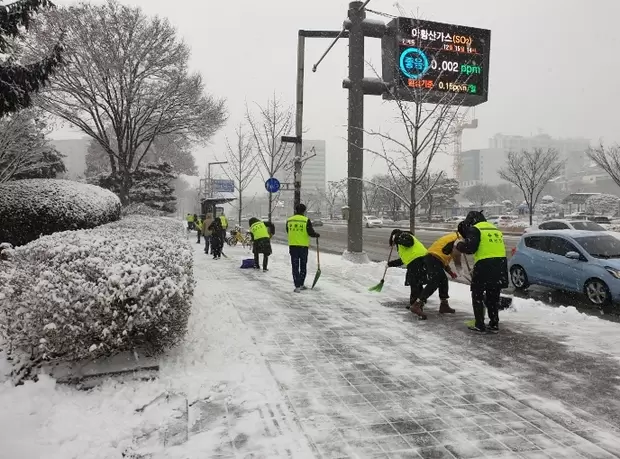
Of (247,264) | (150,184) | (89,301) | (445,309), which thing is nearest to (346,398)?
(89,301)

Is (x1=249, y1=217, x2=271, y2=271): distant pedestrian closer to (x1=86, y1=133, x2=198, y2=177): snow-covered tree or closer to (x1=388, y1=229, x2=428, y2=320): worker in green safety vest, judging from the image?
(x1=388, y1=229, x2=428, y2=320): worker in green safety vest

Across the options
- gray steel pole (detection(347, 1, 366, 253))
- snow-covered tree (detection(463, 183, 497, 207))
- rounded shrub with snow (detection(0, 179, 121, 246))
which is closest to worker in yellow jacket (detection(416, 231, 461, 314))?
gray steel pole (detection(347, 1, 366, 253))

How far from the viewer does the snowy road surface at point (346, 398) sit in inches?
124

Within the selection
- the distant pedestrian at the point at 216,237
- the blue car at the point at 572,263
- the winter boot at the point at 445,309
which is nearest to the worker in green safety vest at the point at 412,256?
the winter boot at the point at 445,309

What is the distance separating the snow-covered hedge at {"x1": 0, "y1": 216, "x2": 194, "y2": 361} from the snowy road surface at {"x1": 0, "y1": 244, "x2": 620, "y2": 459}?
39 cm

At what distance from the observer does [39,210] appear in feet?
28.0

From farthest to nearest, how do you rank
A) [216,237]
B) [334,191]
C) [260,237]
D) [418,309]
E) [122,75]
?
[334,191]
[122,75]
[216,237]
[260,237]
[418,309]

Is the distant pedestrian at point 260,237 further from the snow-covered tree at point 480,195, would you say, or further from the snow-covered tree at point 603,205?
the snow-covered tree at point 480,195

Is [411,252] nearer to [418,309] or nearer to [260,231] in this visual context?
[418,309]

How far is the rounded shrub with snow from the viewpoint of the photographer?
843 cm

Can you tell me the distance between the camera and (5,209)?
329 inches

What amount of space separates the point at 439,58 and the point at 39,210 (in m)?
12.6

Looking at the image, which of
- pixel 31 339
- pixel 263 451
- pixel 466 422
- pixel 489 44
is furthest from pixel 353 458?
pixel 489 44

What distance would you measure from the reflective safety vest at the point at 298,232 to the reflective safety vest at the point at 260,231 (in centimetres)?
285
